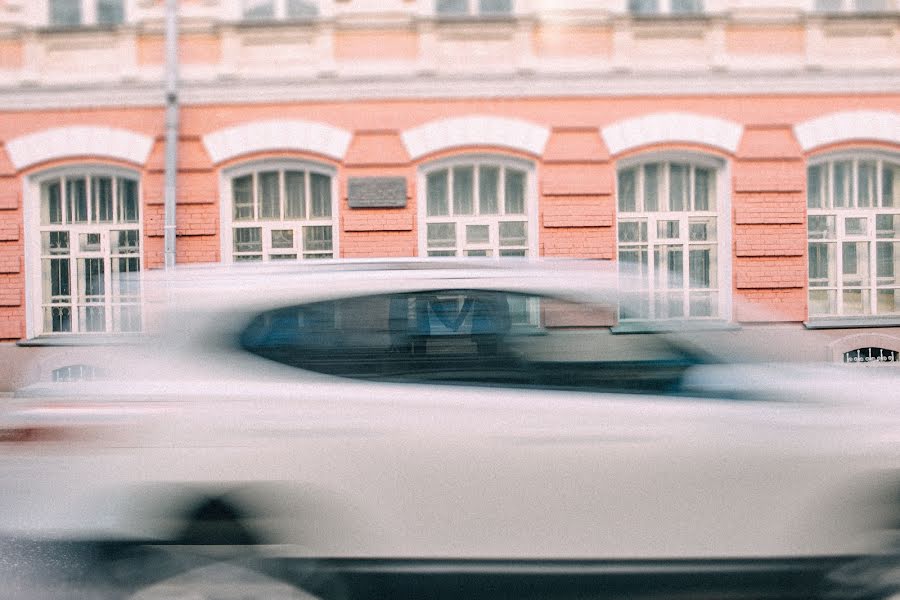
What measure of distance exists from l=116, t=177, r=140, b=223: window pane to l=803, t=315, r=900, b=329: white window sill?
29.3 feet

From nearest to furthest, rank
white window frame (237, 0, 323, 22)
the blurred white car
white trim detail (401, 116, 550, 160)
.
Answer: the blurred white car < white trim detail (401, 116, 550, 160) < white window frame (237, 0, 323, 22)

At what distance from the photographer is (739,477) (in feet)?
10.4

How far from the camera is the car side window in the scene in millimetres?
3283

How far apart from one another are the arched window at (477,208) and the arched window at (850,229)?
380 centimetres

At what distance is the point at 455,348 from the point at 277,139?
8.01 m

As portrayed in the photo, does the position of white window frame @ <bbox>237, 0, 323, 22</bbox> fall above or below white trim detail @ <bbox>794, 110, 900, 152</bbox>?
above

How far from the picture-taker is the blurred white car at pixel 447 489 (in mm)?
3139

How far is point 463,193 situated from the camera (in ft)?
35.8

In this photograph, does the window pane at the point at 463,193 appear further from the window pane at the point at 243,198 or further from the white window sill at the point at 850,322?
the white window sill at the point at 850,322

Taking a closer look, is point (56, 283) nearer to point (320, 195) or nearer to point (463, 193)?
point (320, 195)

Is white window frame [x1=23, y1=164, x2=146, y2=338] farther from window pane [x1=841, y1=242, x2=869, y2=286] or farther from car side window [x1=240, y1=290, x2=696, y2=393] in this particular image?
window pane [x1=841, y1=242, x2=869, y2=286]

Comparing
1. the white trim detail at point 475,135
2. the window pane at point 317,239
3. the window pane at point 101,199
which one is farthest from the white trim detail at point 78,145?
the white trim detail at point 475,135

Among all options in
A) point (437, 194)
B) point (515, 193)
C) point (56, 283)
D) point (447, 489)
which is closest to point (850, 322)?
point (515, 193)

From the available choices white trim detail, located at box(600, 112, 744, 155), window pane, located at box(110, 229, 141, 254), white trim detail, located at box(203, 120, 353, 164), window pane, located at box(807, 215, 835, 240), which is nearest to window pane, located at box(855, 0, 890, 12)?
white trim detail, located at box(600, 112, 744, 155)
